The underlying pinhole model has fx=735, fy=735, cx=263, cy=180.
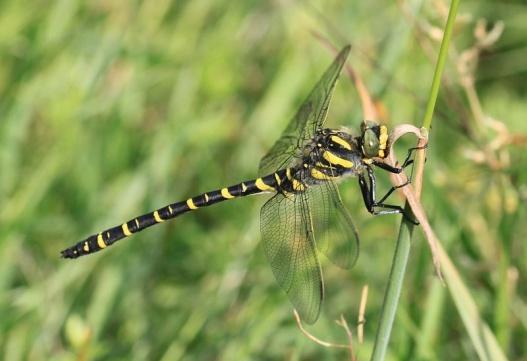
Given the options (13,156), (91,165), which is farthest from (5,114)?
(91,165)

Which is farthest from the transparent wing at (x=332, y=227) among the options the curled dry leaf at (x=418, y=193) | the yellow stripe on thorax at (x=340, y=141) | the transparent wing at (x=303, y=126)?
the curled dry leaf at (x=418, y=193)

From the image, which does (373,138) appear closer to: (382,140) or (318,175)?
(382,140)

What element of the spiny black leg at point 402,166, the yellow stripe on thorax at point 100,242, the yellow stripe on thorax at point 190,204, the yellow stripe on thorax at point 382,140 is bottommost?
the spiny black leg at point 402,166

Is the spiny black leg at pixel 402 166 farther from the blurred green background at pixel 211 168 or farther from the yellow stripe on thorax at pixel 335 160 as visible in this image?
the blurred green background at pixel 211 168

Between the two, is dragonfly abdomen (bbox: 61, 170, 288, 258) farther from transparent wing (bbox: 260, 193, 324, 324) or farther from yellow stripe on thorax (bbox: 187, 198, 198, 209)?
transparent wing (bbox: 260, 193, 324, 324)


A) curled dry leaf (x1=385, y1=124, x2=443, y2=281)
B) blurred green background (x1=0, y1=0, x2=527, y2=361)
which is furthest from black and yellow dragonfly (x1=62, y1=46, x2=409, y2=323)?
curled dry leaf (x1=385, y1=124, x2=443, y2=281)

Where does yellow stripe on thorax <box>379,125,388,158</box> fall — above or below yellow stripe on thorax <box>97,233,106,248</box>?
below
